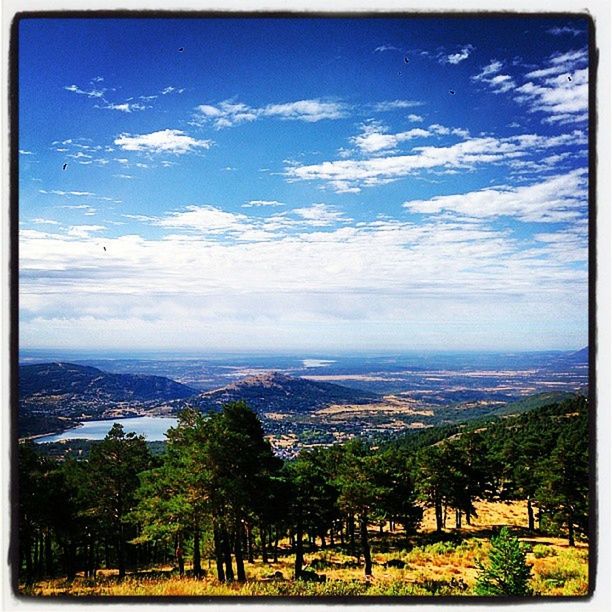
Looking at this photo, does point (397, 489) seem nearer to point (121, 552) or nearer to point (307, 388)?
point (307, 388)

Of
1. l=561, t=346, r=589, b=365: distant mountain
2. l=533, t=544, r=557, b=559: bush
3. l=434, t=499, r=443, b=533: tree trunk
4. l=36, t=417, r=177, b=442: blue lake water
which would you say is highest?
l=561, t=346, r=589, b=365: distant mountain

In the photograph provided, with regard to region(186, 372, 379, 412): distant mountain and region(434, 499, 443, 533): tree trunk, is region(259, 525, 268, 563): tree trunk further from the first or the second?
region(434, 499, 443, 533): tree trunk

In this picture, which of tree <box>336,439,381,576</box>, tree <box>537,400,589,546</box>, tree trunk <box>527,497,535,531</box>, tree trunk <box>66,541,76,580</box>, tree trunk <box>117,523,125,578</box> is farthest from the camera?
tree trunk <box>527,497,535,531</box>

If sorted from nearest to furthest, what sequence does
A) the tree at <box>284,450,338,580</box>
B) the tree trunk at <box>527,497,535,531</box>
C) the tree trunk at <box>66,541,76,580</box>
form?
the tree trunk at <box>66,541,76,580</box>, the tree at <box>284,450,338,580</box>, the tree trunk at <box>527,497,535,531</box>

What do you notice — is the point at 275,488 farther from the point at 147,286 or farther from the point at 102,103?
the point at 102,103

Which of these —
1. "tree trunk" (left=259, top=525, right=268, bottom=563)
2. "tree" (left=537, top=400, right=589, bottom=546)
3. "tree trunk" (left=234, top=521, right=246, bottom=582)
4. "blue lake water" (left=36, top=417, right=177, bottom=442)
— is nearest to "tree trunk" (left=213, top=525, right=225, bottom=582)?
"tree trunk" (left=234, top=521, right=246, bottom=582)

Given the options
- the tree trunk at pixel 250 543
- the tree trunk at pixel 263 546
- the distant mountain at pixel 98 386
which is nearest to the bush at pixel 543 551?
the tree trunk at pixel 263 546

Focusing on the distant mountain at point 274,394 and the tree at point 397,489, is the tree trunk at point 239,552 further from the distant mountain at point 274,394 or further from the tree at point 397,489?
the tree at point 397,489
